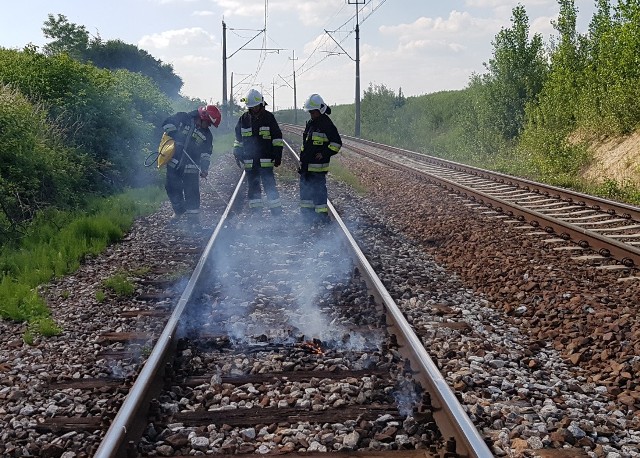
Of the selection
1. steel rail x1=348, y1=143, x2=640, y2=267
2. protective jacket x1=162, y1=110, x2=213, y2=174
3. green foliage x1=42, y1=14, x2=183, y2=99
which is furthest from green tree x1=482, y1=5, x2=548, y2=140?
green foliage x1=42, y1=14, x2=183, y2=99

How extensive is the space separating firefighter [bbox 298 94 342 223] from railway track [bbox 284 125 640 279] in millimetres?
3017

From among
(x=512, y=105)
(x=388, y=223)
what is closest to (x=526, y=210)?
(x=388, y=223)

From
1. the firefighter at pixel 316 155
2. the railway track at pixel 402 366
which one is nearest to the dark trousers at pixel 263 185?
the firefighter at pixel 316 155

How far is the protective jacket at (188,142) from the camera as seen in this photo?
387 inches

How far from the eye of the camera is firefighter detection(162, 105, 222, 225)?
32.1 feet

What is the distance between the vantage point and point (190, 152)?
1003cm

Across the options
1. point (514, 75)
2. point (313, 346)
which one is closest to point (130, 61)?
point (514, 75)

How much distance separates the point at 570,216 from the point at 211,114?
5.94 metres

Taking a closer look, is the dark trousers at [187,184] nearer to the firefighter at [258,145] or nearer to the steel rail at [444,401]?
the firefighter at [258,145]

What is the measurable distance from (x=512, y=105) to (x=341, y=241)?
A: 20.1 meters

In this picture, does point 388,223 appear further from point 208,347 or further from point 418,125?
point 418,125

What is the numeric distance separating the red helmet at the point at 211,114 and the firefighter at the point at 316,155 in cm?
136

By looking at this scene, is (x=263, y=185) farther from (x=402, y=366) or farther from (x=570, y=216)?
(x=402, y=366)

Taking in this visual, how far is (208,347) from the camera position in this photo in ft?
15.6
